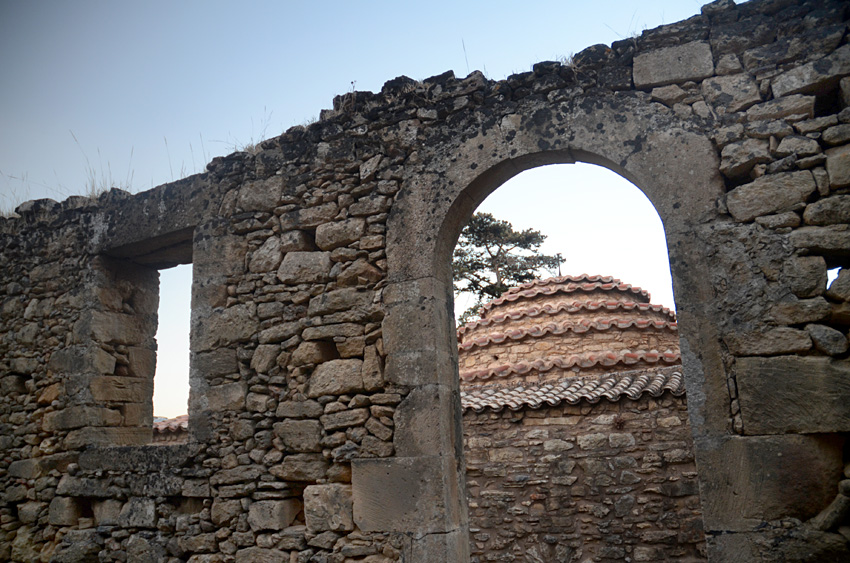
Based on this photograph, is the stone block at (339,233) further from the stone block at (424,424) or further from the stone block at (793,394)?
the stone block at (793,394)

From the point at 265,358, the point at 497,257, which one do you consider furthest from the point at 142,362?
the point at 497,257

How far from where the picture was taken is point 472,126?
4266 millimetres

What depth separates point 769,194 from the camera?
11.2 ft

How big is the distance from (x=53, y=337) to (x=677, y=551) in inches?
236

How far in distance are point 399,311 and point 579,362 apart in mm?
4575

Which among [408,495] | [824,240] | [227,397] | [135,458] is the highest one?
[824,240]

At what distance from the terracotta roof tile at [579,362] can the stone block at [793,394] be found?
16.0ft

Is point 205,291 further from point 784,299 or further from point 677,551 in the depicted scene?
point 677,551

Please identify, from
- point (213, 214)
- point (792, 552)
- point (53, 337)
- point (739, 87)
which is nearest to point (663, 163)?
point (739, 87)

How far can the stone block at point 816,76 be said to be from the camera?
3426 mm

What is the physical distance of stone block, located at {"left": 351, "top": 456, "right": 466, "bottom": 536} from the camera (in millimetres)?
3781

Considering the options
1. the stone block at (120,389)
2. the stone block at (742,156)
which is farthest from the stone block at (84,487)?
the stone block at (742,156)

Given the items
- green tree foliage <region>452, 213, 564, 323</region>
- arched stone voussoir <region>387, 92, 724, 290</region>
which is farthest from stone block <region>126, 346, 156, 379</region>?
green tree foliage <region>452, 213, 564, 323</region>

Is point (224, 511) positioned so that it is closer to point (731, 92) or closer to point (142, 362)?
point (142, 362)
